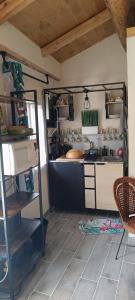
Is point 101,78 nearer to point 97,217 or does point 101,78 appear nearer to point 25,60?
point 25,60

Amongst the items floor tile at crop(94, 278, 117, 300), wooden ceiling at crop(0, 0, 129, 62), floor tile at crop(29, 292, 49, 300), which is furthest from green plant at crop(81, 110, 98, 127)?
floor tile at crop(29, 292, 49, 300)

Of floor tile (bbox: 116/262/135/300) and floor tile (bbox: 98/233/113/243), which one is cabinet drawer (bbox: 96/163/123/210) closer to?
floor tile (bbox: 98/233/113/243)

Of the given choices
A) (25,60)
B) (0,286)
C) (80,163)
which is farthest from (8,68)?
(0,286)

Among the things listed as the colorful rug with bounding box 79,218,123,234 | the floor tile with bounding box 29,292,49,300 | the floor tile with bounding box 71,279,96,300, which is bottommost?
the floor tile with bounding box 29,292,49,300

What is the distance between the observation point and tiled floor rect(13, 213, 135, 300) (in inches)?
79.6

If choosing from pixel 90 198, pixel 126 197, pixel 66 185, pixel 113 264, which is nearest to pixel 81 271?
pixel 113 264

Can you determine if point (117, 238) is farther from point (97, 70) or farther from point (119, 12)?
point (97, 70)

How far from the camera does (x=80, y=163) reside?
11.5ft

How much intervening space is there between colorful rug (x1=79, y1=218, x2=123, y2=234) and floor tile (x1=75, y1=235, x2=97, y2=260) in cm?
14

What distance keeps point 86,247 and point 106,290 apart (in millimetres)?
713

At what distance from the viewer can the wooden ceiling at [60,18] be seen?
218 centimetres

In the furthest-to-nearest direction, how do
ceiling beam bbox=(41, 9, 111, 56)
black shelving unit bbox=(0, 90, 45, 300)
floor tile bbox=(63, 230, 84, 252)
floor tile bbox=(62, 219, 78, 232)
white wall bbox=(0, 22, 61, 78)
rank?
floor tile bbox=(62, 219, 78, 232) → ceiling beam bbox=(41, 9, 111, 56) → floor tile bbox=(63, 230, 84, 252) → white wall bbox=(0, 22, 61, 78) → black shelving unit bbox=(0, 90, 45, 300)

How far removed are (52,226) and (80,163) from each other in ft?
3.21

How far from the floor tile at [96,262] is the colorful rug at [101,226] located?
0.31 meters
